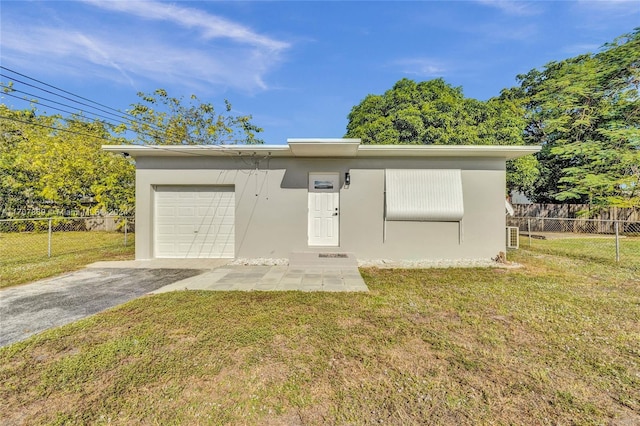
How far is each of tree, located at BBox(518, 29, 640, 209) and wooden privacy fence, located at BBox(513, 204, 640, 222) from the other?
710 millimetres

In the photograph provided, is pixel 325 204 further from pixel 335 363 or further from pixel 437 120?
pixel 437 120

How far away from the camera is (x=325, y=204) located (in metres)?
7.30

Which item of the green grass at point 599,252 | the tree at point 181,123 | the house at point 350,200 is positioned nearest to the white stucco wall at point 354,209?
the house at point 350,200

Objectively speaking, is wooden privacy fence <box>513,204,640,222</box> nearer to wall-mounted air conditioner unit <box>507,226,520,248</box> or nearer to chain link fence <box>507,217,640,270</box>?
chain link fence <box>507,217,640,270</box>

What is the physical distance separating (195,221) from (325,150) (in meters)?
3.98

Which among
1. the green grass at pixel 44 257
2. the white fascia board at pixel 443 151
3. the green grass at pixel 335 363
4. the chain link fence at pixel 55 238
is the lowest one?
the green grass at pixel 335 363

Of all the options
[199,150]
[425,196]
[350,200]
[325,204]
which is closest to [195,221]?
[199,150]

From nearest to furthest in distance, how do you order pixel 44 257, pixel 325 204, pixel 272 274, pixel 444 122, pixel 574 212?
1. pixel 272 274
2. pixel 325 204
3. pixel 44 257
4. pixel 444 122
5. pixel 574 212

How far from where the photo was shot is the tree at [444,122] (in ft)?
45.6

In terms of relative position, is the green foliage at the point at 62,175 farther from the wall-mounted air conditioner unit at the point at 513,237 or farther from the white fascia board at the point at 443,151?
the wall-mounted air conditioner unit at the point at 513,237

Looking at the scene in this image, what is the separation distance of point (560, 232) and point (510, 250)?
827 cm

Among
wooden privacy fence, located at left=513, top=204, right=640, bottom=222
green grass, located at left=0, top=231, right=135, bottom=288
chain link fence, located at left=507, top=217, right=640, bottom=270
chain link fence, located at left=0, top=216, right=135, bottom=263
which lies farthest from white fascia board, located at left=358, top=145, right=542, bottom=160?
wooden privacy fence, located at left=513, top=204, right=640, bottom=222

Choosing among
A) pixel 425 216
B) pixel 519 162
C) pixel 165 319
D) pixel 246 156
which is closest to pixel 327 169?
pixel 246 156

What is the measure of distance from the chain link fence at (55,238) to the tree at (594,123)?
68.1 ft
